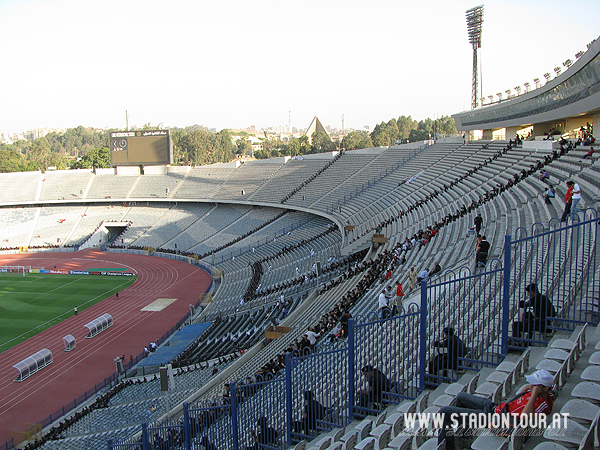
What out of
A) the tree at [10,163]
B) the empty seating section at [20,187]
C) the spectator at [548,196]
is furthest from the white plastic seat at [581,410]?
the tree at [10,163]

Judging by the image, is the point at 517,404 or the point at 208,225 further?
the point at 208,225

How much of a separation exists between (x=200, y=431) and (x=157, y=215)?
155 ft

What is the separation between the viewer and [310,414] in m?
7.33

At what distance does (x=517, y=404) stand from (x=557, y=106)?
25.3m

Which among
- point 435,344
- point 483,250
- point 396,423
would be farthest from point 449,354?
point 483,250

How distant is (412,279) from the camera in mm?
12812

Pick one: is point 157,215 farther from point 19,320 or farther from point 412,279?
point 412,279

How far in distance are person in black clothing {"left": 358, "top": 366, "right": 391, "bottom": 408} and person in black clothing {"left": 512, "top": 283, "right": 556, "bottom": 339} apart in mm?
1856

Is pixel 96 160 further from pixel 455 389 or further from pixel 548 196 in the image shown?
pixel 455 389

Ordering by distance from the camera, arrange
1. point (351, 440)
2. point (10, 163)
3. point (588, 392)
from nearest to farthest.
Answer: point (588, 392), point (351, 440), point (10, 163)

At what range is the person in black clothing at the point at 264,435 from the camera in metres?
7.67

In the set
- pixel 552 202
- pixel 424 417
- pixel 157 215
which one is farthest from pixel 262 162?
pixel 424 417

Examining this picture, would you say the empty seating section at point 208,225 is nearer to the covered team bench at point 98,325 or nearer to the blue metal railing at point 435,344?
the covered team bench at point 98,325

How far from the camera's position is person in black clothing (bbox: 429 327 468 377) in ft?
20.2
